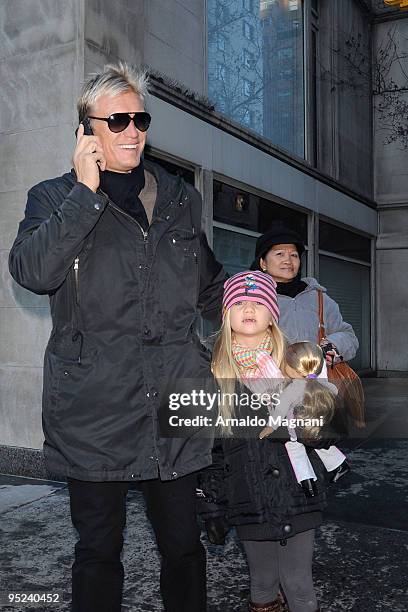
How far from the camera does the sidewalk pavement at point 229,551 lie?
3414 millimetres

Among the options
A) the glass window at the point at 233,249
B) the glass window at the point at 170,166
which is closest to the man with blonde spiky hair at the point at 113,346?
the glass window at the point at 170,166

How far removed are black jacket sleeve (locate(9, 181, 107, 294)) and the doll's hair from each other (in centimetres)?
84

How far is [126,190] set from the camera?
2424 mm

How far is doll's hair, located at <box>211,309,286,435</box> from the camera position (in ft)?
8.86

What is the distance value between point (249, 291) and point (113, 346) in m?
0.72

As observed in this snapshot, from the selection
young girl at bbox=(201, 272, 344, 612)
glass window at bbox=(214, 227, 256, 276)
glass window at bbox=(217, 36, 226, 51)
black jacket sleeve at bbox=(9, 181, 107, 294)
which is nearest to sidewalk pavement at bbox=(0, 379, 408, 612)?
young girl at bbox=(201, 272, 344, 612)

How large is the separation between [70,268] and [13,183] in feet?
13.9

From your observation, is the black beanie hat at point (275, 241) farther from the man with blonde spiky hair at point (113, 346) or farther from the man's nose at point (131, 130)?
the man's nose at point (131, 130)

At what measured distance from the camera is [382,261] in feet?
50.9

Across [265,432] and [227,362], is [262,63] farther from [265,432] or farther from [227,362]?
[265,432]

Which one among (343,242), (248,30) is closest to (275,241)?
(248,30)

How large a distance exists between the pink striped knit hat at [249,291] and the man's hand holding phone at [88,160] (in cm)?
81

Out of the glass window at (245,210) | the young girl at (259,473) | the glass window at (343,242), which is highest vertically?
the glass window at (343,242)

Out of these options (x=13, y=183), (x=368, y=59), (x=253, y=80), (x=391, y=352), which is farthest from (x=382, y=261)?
(x=13, y=183)
